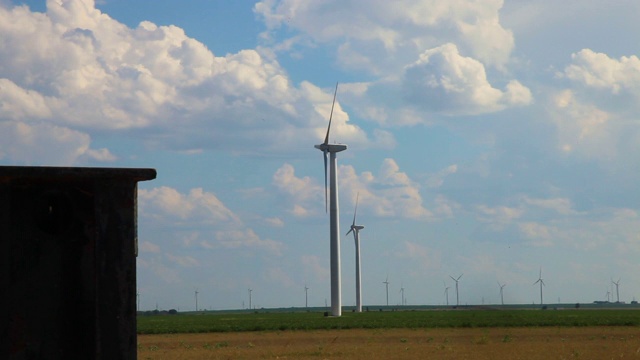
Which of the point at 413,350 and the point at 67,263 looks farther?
the point at 413,350

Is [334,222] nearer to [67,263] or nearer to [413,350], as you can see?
[413,350]

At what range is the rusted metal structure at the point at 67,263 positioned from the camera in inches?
181

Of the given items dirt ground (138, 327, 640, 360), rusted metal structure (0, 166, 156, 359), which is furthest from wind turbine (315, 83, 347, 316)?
rusted metal structure (0, 166, 156, 359)

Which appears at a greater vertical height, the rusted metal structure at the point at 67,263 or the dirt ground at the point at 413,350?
the rusted metal structure at the point at 67,263

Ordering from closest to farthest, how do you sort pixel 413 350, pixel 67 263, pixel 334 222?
pixel 67 263
pixel 413 350
pixel 334 222

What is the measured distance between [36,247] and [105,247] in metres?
0.36

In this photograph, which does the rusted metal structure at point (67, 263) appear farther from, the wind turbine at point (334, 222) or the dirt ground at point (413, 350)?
the wind turbine at point (334, 222)

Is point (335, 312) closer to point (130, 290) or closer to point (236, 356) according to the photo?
point (236, 356)

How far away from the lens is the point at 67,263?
4652 millimetres

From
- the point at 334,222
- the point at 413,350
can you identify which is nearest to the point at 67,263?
the point at 413,350

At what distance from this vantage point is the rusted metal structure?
4.60 meters

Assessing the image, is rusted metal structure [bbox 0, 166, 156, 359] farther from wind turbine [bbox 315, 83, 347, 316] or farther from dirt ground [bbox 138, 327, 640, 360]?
wind turbine [bbox 315, 83, 347, 316]

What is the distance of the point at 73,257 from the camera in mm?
4672

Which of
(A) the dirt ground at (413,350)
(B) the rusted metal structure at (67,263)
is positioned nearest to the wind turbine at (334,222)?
(A) the dirt ground at (413,350)
